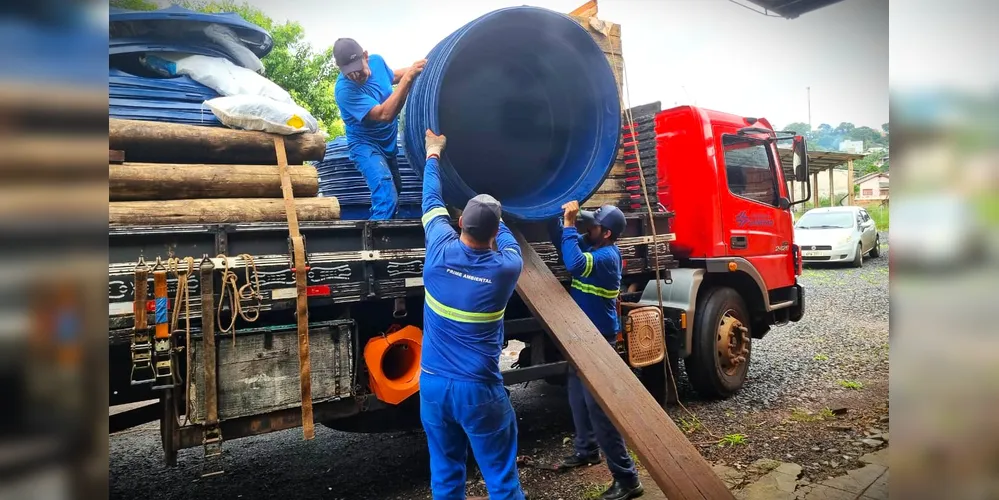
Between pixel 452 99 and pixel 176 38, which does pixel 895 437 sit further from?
pixel 176 38

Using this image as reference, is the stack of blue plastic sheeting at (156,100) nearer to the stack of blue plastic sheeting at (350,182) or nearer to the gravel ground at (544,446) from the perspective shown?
the stack of blue plastic sheeting at (350,182)

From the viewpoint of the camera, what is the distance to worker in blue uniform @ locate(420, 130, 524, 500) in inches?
104

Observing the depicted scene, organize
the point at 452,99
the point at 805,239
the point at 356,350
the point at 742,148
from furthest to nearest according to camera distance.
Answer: the point at 805,239 < the point at 742,148 < the point at 452,99 < the point at 356,350

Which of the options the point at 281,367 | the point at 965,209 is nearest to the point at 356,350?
the point at 281,367

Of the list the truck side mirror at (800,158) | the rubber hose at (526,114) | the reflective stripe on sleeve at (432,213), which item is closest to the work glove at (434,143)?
the rubber hose at (526,114)

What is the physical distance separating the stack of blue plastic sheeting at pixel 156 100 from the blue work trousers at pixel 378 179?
829 millimetres

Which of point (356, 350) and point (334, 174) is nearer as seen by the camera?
point (356, 350)

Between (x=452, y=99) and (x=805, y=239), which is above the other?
(x=452, y=99)

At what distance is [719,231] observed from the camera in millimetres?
5293

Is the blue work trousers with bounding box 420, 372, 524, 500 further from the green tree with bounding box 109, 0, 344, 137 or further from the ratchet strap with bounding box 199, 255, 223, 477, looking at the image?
the green tree with bounding box 109, 0, 344, 137

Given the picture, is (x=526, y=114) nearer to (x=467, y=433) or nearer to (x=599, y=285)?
(x=599, y=285)

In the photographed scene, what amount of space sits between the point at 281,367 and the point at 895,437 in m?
2.61

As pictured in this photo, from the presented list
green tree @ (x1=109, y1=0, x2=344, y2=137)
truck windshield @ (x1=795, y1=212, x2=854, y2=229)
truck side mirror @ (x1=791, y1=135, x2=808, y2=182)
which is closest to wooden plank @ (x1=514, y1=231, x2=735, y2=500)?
truck side mirror @ (x1=791, y1=135, x2=808, y2=182)

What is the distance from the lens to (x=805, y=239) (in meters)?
12.5
